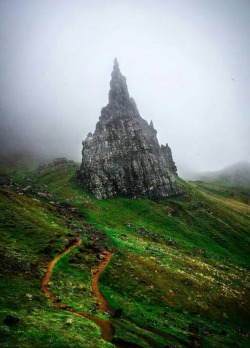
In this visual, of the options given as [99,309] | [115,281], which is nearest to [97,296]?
[99,309]

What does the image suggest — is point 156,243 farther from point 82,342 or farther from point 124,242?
point 82,342

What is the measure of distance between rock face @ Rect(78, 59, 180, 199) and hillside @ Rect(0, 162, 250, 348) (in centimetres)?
1966

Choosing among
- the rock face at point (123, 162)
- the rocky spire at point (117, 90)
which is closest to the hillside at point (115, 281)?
the rock face at point (123, 162)

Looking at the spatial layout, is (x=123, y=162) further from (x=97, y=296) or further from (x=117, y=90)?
(x=97, y=296)

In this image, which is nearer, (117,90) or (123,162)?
(123,162)

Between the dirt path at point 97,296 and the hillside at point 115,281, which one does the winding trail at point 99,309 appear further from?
the hillside at point 115,281

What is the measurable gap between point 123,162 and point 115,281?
3001 inches

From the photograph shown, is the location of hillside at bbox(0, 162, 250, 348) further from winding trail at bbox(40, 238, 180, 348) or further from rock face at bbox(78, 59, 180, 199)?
rock face at bbox(78, 59, 180, 199)

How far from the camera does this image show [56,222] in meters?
65.9

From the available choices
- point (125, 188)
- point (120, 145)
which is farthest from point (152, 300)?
point (120, 145)

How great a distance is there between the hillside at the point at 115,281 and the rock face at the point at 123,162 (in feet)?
64.5

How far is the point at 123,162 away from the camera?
114938mm

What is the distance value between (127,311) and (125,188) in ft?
250

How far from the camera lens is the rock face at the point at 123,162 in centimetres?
10956
